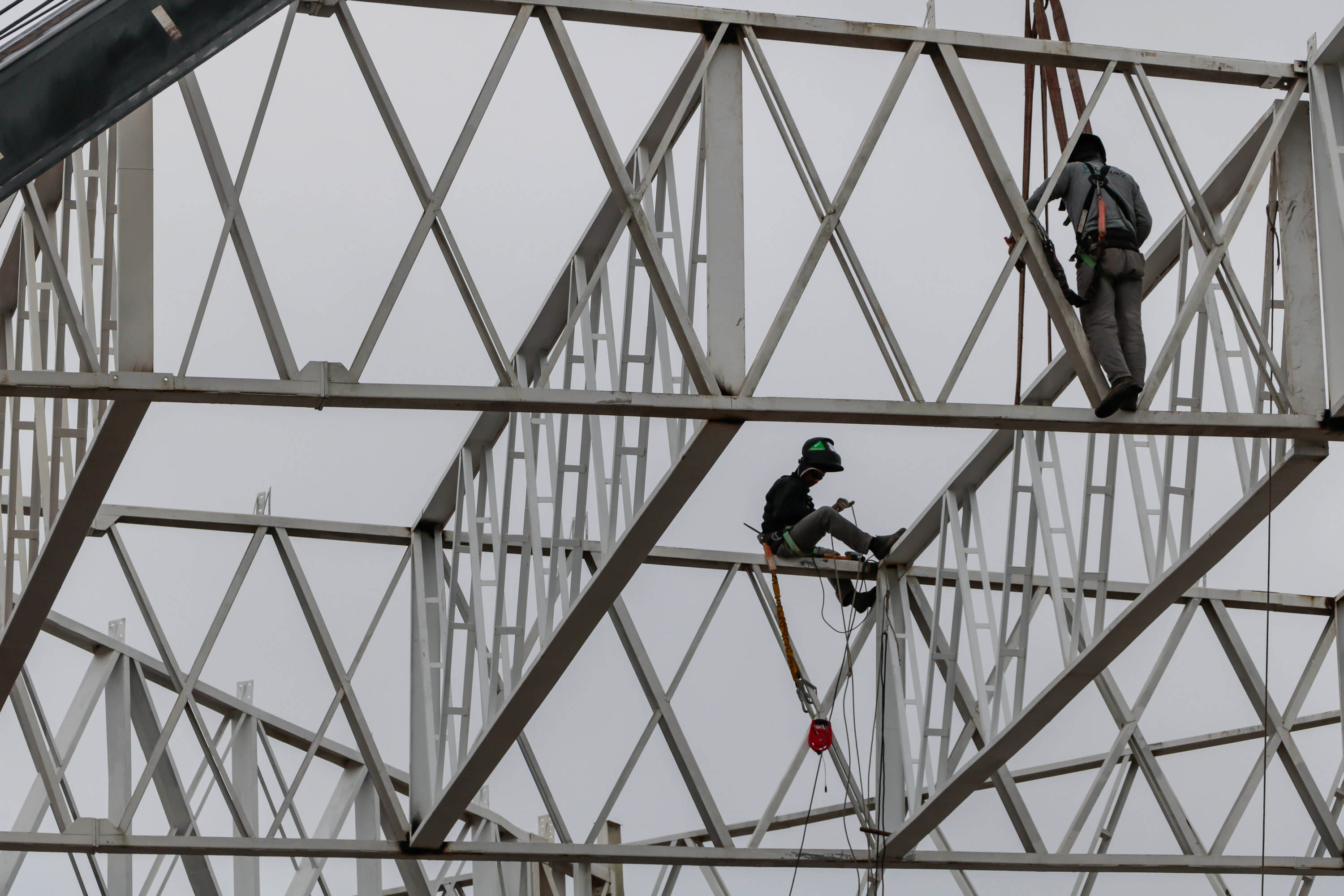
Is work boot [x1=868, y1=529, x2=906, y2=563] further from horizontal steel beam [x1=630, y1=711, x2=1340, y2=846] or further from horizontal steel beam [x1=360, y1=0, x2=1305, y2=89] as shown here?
horizontal steel beam [x1=360, y1=0, x2=1305, y2=89]

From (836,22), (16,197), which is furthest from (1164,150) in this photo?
(16,197)

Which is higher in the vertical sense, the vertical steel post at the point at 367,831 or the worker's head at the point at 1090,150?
the worker's head at the point at 1090,150

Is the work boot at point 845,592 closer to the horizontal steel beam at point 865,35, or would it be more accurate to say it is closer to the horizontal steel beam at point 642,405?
the horizontal steel beam at point 642,405

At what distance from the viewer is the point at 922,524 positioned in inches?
906

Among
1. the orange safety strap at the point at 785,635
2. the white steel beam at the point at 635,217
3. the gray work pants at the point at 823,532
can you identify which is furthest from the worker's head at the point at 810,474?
the white steel beam at the point at 635,217

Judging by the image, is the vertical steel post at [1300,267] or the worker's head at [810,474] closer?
the vertical steel post at [1300,267]

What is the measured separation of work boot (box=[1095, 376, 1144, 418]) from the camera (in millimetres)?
15383

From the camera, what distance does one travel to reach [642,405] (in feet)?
48.2

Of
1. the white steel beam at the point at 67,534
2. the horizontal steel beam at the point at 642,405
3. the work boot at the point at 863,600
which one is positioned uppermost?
the work boot at the point at 863,600

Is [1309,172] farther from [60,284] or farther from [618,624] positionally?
[60,284]

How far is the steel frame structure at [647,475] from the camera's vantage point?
14.7 meters

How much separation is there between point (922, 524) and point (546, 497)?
562cm

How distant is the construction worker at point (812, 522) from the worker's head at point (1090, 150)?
248 inches

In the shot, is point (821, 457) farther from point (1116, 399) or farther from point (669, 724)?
point (1116, 399)
